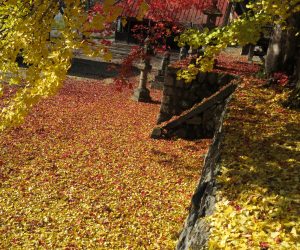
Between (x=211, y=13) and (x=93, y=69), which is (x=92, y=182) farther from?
(x=93, y=69)

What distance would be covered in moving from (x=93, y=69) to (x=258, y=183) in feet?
57.9

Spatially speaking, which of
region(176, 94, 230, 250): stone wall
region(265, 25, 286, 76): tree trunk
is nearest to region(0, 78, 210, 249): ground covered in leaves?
region(176, 94, 230, 250): stone wall

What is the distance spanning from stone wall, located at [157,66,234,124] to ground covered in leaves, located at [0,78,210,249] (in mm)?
1239

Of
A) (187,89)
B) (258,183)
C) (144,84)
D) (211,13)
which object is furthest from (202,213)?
(144,84)

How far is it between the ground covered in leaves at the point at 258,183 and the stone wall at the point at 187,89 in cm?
395

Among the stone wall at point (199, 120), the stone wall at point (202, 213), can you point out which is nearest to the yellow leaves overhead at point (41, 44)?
the stone wall at point (202, 213)

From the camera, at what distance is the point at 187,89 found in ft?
35.2

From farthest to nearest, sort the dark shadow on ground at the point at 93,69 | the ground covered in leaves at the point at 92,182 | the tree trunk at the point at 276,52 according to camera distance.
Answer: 1. the dark shadow on ground at the point at 93,69
2. the tree trunk at the point at 276,52
3. the ground covered in leaves at the point at 92,182

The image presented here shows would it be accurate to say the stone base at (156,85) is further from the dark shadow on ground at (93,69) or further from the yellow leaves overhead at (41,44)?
the yellow leaves overhead at (41,44)

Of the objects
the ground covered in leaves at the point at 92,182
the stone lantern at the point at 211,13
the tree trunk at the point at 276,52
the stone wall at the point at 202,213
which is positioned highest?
the stone lantern at the point at 211,13

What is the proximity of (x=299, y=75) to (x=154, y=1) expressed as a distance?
1217 cm

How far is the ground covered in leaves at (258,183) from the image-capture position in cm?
298

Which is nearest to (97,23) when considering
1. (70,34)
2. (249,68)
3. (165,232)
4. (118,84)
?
(70,34)

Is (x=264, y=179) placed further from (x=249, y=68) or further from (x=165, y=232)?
(x=249, y=68)
